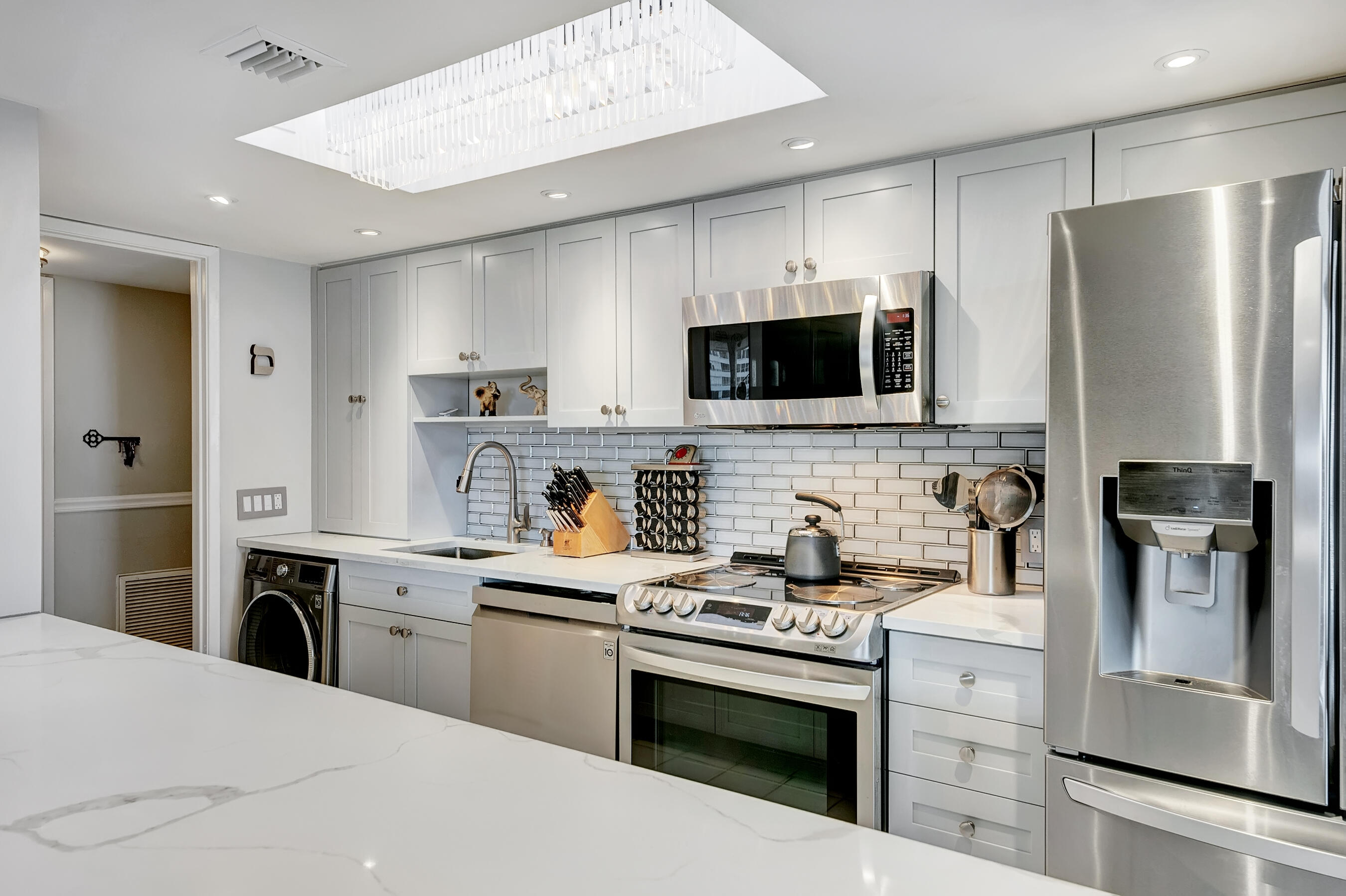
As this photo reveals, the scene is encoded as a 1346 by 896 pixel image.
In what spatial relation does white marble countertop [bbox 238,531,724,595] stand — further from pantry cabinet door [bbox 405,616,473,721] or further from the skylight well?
the skylight well

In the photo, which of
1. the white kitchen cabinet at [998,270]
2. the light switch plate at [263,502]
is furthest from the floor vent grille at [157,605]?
the white kitchen cabinet at [998,270]

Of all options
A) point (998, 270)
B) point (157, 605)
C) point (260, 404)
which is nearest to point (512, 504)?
point (260, 404)

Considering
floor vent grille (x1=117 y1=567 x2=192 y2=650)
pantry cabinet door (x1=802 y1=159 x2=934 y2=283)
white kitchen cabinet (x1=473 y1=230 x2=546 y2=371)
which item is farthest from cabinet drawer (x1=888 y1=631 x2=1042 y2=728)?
floor vent grille (x1=117 y1=567 x2=192 y2=650)

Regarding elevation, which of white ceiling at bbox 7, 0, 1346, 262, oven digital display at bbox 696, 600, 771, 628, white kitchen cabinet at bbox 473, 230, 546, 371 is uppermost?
white ceiling at bbox 7, 0, 1346, 262

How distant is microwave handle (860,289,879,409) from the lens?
2.45m

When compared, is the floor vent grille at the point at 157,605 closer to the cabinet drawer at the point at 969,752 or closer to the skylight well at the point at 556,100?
the skylight well at the point at 556,100

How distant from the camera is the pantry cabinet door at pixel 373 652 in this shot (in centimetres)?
333

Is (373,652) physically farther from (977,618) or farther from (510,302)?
(977,618)

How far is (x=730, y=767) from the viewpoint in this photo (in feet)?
7.79

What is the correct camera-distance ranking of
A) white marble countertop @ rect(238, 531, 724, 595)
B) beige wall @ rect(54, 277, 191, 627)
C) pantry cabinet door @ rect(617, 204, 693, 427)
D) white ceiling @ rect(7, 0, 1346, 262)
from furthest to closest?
beige wall @ rect(54, 277, 191, 627) < pantry cabinet door @ rect(617, 204, 693, 427) < white marble countertop @ rect(238, 531, 724, 595) < white ceiling @ rect(7, 0, 1346, 262)

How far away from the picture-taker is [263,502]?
13.2ft

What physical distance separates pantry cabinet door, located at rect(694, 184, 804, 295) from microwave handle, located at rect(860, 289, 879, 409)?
0.34 m

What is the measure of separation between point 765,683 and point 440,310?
2331mm

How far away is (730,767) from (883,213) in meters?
1.72
